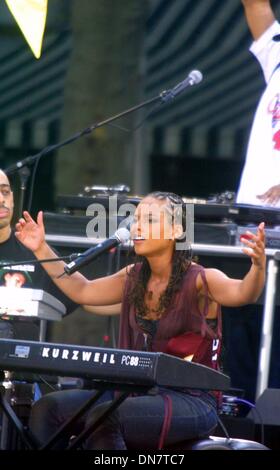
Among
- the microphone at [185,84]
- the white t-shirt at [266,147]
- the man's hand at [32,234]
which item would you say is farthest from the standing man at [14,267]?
the white t-shirt at [266,147]

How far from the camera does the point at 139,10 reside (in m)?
7.61

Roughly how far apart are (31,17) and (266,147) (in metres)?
1.38

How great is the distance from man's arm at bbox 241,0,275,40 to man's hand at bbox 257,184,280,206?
892 mm

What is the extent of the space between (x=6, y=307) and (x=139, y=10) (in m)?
3.00

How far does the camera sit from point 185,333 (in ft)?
16.4

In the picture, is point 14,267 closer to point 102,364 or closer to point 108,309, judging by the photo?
point 108,309

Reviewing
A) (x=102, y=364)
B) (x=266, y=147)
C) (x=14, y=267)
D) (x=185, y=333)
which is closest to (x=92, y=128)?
(x=14, y=267)

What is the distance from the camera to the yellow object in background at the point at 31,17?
6.28 m

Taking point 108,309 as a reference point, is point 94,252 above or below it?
above

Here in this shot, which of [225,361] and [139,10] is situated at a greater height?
[139,10]

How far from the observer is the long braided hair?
5.10 meters

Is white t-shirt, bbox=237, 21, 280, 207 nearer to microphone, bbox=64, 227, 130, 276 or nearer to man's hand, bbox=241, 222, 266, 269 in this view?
man's hand, bbox=241, 222, 266, 269
